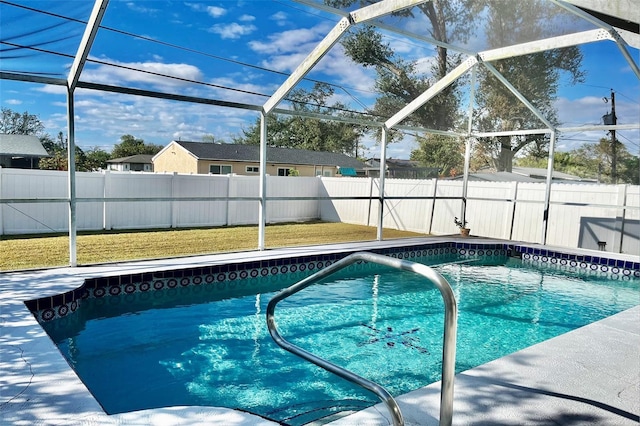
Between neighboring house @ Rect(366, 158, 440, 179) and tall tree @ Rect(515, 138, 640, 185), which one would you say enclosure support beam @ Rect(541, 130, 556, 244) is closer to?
tall tree @ Rect(515, 138, 640, 185)

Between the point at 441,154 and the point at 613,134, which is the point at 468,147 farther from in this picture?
the point at 441,154

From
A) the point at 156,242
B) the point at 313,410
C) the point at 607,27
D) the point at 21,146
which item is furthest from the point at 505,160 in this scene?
the point at 21,146

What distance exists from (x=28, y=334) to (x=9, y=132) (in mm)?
12304

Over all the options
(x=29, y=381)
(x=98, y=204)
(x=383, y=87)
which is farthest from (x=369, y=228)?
(x=29, y=381)

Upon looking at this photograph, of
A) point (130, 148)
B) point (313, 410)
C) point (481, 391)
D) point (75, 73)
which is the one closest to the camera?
point (481, 391)

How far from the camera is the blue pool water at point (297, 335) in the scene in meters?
3.27

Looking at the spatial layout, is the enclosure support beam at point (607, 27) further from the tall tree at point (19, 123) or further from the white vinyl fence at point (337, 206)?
the tall tree at point (19, 123)

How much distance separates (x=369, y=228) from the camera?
41.0 ft

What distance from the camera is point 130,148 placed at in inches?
1198

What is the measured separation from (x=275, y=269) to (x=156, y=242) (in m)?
3.61

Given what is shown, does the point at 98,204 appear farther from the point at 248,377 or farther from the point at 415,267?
the point at 415,267

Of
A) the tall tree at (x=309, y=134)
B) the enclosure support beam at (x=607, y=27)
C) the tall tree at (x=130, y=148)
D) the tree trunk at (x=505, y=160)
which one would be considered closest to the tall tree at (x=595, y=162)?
the tree trunk at (x=505, y=160)

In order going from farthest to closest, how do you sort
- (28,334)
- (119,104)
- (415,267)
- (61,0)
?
1. (119,104)
2. (61,0)
3. (28,334)
4. (415,267)

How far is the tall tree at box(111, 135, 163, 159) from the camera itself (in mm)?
29672
